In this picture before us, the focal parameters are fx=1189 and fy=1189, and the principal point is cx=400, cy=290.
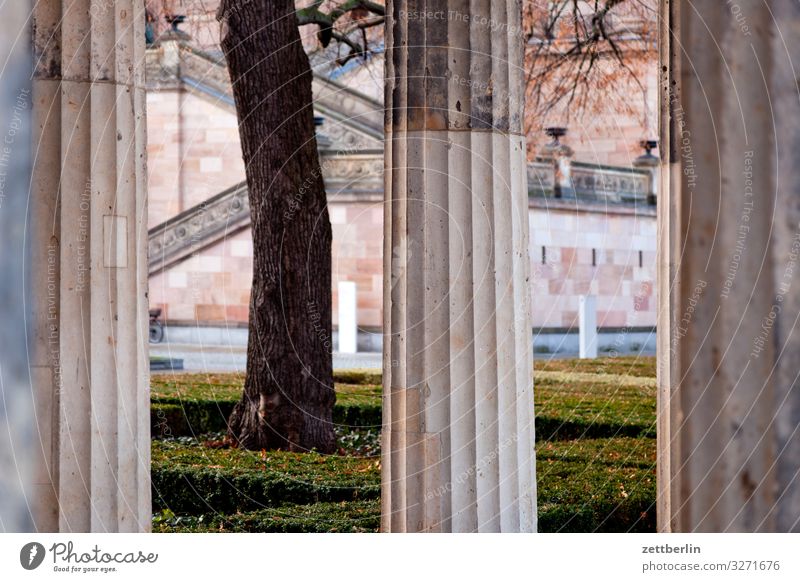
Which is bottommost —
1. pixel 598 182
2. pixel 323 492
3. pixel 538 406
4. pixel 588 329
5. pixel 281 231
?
pixel 323 492

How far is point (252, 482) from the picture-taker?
410 inches

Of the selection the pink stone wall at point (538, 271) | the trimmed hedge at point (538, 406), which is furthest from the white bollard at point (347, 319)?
the trimmed hedge at point (538, 406)

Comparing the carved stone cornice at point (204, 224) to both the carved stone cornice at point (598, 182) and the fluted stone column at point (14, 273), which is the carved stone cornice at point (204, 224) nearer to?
the carved stone cornice at point (598, 182)

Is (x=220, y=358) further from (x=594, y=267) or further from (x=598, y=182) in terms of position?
(x=598, y=182)

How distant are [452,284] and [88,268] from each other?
2057 mm

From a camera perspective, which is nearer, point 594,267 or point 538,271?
point 538,271

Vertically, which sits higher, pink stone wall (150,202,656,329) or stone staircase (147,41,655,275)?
stone staircase (147,41,655,275)

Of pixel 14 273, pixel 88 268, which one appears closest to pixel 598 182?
pixel 88 268

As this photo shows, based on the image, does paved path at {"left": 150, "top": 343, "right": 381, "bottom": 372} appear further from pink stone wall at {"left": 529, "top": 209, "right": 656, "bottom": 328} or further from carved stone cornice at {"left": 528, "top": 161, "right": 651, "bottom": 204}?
carved stone cornice at {"left": 528, "top": 161, "right": 651, "bottom": 204}

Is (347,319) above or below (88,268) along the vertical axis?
below

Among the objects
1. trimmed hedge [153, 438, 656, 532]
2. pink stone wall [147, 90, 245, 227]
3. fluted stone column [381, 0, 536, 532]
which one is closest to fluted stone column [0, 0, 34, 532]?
fluted stone column [381, 0, 536, 532]

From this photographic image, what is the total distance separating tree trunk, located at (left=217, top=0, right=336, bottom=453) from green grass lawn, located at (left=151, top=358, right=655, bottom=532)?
620mm

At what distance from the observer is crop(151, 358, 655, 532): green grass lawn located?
9.47 meters

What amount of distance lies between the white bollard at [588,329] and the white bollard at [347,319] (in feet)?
15.4
